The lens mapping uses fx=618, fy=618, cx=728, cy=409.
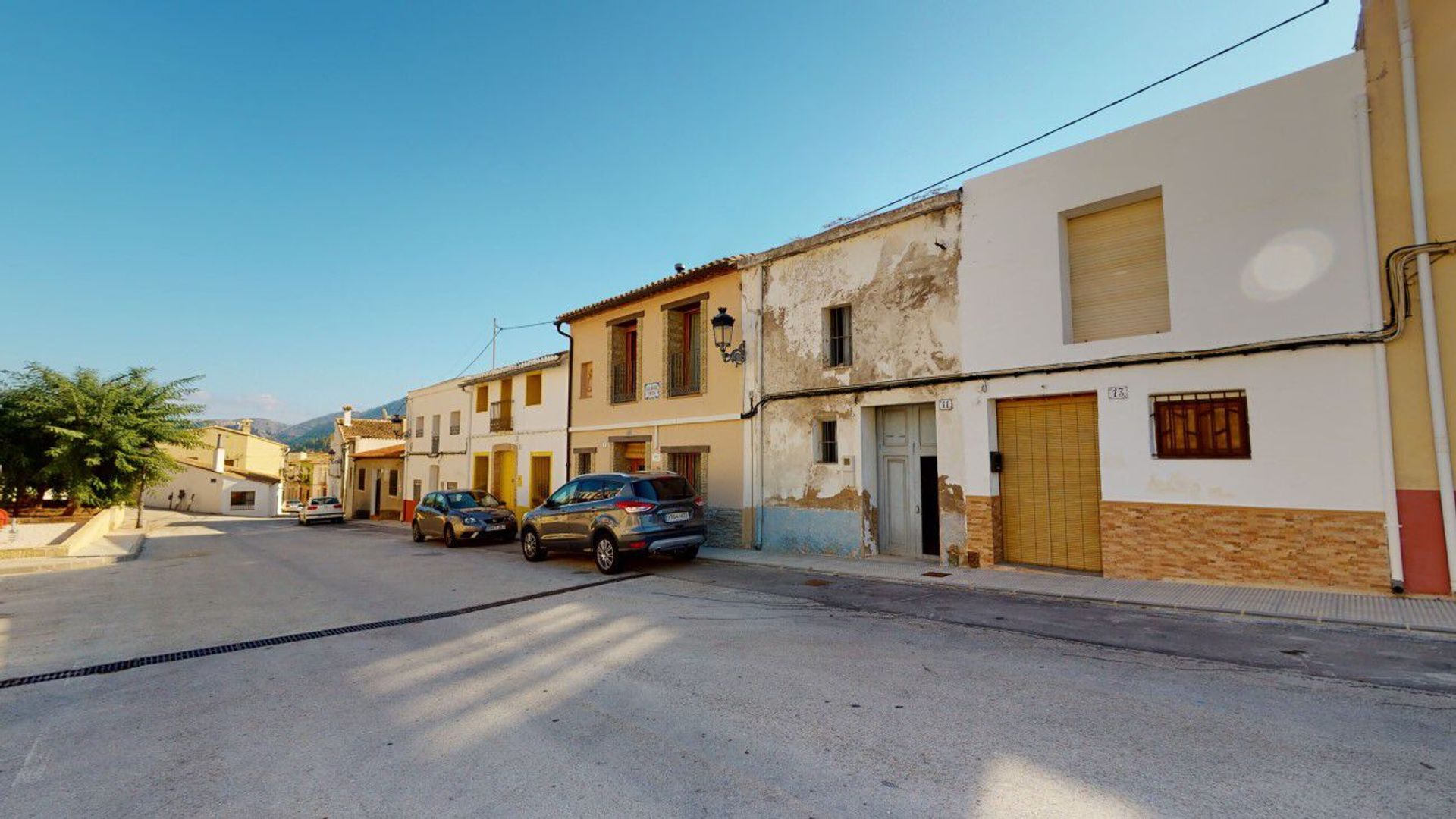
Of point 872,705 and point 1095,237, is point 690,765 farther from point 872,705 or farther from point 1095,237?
point 1095,237

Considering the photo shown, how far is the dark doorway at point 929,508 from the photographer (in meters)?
10.9

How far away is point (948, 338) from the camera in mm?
10328

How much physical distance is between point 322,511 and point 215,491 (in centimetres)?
2343

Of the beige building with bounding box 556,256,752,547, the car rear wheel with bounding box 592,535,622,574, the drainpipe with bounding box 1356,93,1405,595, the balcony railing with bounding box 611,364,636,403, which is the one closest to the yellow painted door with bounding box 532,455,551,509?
the beige building with bounding box 556,256,752,547

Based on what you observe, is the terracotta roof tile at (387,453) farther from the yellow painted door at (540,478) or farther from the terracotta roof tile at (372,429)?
the yellow painted door at (540,478)

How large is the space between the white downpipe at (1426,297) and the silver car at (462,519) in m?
17.0

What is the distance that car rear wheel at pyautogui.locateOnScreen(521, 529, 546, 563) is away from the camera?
12.3 metres

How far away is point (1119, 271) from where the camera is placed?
29.3 feet

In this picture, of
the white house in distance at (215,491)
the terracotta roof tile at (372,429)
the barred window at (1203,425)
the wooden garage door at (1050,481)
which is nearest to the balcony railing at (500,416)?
the terracotta roof tile at (372,429)

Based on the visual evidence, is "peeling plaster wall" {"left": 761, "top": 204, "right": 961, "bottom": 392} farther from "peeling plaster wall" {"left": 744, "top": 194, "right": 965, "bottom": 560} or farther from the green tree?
the green tree

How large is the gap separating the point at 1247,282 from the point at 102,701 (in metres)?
12.1

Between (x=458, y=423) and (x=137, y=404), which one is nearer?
(x=137, y=404)

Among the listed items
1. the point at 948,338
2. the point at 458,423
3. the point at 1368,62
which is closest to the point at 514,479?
the point at 458,423

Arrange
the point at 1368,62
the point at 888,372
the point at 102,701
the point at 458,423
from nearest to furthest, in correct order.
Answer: the point at 102,701 < the point at 1368,62 < the point at 888,372 < the point at 458,423
